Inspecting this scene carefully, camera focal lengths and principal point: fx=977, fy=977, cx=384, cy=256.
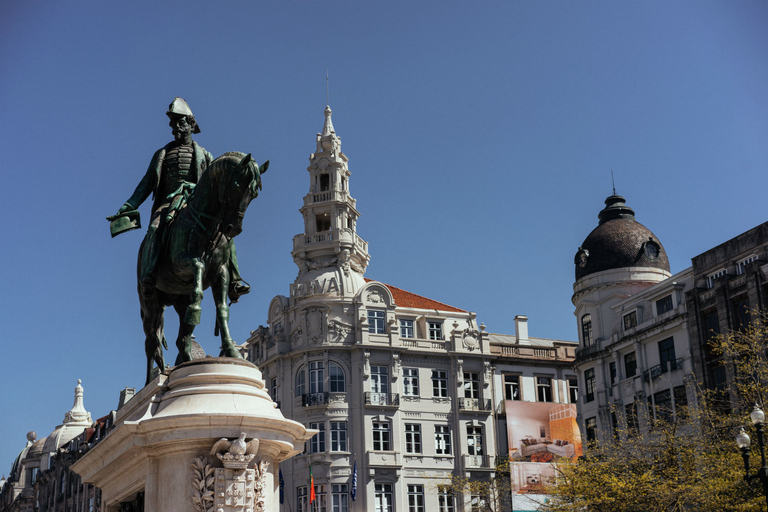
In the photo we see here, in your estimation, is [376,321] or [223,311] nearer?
[223,311]

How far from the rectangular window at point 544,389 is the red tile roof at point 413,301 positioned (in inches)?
271

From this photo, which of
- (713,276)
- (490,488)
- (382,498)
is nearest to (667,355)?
(713,276)

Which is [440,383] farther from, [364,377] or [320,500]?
[320,500]

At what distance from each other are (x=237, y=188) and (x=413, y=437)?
1851 inches

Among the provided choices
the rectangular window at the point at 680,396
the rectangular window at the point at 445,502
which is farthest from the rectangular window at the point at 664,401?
the rectangular window at the point at 445,502

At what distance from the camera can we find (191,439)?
12461 millimetres

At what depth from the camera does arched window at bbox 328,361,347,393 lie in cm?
5756

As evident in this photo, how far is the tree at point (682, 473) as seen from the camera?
30.8 m

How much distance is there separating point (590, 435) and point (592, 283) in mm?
8651

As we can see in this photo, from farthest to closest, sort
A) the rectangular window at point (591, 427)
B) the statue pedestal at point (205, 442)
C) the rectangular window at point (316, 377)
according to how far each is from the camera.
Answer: the rectangular window at point (316, 377)
the rectangular window at point (591, 427)
the statue pedestal at point (205, 442)

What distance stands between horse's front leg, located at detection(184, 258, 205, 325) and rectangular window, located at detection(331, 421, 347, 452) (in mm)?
43571

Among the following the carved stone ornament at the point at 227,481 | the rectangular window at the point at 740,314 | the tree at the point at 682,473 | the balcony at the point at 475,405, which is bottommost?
the carved stone ornament at the point at 227,481

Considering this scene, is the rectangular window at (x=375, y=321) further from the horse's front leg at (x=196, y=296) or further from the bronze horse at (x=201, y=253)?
the horse's front leg at (x=196, y=296)

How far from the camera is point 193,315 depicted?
13820mm
